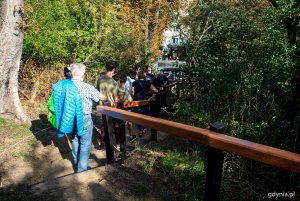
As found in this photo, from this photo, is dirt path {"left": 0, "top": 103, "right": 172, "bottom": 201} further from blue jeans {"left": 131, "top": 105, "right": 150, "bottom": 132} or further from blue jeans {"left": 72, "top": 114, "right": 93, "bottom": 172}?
blue jeans {"left": 131, "top": 105, "right": 150, "bottom": 132}

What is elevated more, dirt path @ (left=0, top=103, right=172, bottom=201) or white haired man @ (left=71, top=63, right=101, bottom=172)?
white haired man @ (left=71, top=63, right=101, bottom=172)

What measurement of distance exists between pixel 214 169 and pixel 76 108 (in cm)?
232

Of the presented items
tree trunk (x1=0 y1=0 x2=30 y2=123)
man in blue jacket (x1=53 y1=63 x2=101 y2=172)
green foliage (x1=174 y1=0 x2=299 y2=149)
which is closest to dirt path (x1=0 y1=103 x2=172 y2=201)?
man in blue jacket (x1=53 y1=63 x2=101 y2=172)

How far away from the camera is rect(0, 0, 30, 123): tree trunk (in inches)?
265

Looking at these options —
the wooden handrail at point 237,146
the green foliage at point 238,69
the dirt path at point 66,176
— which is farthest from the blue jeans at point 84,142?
the green foliage at point 238,69

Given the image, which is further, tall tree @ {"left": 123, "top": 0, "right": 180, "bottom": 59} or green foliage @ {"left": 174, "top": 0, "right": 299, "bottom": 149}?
tall tree @ {"left": 123, "top": 0, "right": 180, "bottom": 59}

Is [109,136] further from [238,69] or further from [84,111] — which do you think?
[238,69]

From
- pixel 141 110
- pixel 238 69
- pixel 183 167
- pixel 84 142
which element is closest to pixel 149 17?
pixel 141 110

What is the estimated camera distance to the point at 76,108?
13.8 ft

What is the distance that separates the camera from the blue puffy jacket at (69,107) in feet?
13.7

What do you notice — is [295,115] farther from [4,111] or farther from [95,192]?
[4,111]

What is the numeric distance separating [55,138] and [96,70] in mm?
7018

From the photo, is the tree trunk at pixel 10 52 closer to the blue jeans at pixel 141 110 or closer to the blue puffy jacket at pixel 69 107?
the blue jeans at pixel 141 110

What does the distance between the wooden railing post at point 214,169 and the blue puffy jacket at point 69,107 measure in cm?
222
